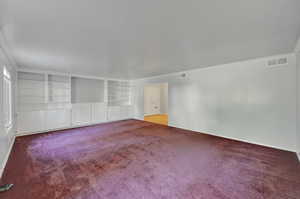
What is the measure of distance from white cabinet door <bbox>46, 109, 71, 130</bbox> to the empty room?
0.05 meters

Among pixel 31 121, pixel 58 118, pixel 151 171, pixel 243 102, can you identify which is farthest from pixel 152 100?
pixel 151 171

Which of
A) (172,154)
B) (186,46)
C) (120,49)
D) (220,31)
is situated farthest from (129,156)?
(220,31)

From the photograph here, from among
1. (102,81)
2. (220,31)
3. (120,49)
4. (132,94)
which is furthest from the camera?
(132,94)

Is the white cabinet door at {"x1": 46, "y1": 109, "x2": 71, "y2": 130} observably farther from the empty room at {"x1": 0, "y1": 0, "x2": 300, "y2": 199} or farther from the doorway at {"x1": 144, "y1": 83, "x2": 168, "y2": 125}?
the doorway at {"x1": 144, "y1": 83, "x2": 168, "y2": 125}

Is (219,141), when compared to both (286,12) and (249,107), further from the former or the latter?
(286,12)

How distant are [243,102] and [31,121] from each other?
6799mm

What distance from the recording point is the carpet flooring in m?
1.67

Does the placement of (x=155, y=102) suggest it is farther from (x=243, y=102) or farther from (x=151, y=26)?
(x=151, y=26)

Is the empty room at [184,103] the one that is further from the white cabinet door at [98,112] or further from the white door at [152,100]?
the white door at [152,100]

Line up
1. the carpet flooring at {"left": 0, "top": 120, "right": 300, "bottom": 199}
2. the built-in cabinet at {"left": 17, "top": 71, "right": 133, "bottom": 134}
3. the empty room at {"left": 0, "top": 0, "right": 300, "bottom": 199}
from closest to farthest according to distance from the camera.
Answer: the empty room at {"left": 0, "top": 0, "right": 300, "bottom": 199}
the carpet flooring at {"left": 0, "top": 120, "right": 300, "bottom": 199}
the built-in cabinet at {"left": 17, "top": 71, "right": 133, "bottom": 134}

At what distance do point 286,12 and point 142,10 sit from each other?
1657mm

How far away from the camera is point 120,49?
2.62 meters

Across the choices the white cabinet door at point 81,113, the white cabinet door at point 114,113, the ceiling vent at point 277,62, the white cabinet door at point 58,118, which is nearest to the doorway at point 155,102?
the white cabinet door at point 114,113

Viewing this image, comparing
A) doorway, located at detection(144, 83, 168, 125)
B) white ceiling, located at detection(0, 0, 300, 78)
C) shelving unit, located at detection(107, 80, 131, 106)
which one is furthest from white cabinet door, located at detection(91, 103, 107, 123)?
white ceiling, located at detection(0, 0, 300, 78)
